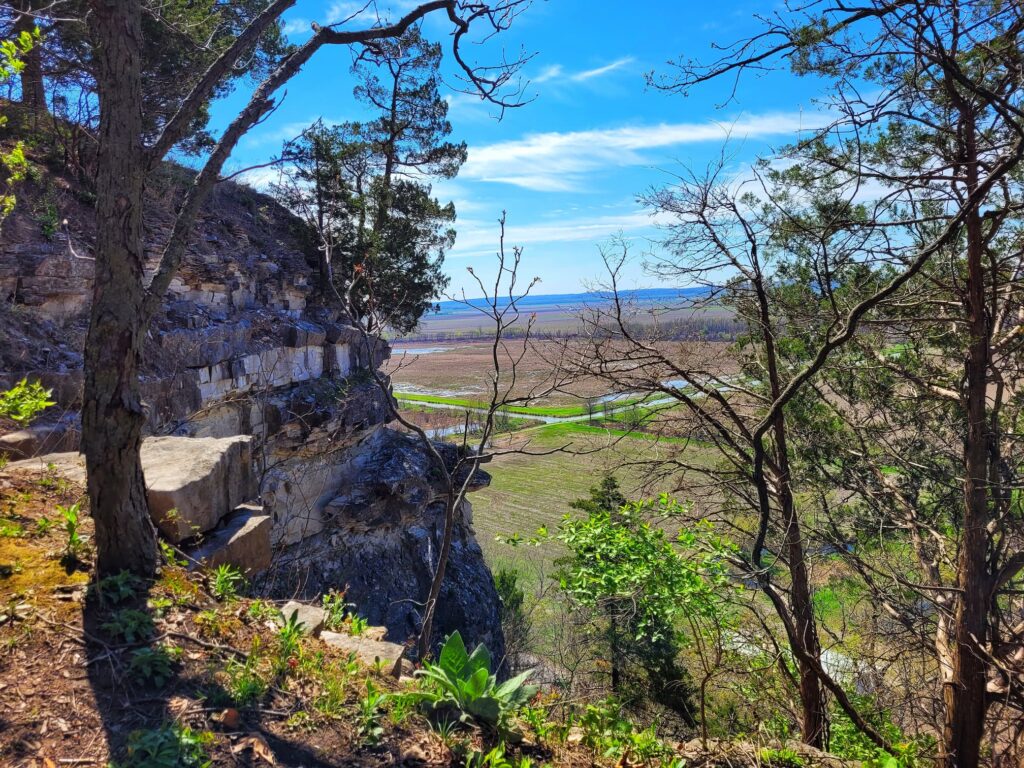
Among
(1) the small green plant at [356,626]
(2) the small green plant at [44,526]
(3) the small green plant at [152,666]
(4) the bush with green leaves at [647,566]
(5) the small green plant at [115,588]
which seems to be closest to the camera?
(3) the small green plant at [152,666]

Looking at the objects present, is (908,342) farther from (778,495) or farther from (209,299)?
(209,299)

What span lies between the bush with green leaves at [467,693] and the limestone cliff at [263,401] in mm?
1639

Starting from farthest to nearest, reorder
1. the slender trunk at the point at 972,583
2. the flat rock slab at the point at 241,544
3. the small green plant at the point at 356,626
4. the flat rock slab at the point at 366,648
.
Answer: the slender trunk at the point at 972,583, the small green plant at the point at 356,626, the flat rock slab at the point at 241,544, the flat rock slab at the point at 366,648

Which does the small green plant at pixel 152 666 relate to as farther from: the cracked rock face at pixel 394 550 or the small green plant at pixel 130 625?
the cracked rock face at pixel 394 550

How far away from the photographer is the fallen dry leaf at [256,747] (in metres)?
2.23

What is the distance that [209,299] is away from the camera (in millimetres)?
11531

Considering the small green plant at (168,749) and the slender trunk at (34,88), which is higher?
the slender trunk at (34,88)

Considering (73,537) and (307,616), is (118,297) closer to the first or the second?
(73,537)

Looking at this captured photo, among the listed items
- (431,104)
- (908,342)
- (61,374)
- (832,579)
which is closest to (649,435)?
(908,342)

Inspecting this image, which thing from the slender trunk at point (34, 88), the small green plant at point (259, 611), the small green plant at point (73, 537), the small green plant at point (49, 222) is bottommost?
the small green plant at point (259, 611)

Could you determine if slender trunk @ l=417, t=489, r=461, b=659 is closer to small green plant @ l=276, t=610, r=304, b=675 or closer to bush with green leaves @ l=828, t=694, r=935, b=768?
small green plant @ l=276, t=610, r=304, b=675

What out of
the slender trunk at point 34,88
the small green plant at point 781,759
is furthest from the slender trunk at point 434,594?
the slender trunk at point 34,88

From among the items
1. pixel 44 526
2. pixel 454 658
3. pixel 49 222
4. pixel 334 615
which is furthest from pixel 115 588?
pixel 49 222

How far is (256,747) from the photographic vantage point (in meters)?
2.27
